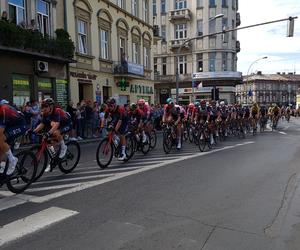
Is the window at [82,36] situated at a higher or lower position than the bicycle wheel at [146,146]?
higher

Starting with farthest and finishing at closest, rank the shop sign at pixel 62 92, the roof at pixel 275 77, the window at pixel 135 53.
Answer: the roof at pixel 275 77 → the window at pixel 135 53 → the shop sign at pixel 62 92

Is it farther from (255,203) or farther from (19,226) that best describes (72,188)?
(255,203)

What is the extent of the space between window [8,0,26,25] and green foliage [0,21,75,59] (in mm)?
1014

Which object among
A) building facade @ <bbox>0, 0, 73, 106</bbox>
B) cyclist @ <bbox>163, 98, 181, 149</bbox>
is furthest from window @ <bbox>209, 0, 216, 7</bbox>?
cyclist @ <bbox>163, 98, 181, 149</bbox>

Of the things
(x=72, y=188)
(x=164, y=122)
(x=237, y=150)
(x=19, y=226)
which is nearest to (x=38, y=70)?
(x=164, y=122)

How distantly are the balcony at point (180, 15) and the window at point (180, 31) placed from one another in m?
1.03

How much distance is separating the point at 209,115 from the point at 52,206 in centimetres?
994

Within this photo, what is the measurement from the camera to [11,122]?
724cm

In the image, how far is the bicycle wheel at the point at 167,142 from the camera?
13.2 metres

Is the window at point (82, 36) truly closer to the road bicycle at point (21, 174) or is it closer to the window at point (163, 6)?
the road bicycle at point (21, 174)

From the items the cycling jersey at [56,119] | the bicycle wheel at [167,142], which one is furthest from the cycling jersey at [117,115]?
the bicycle wheel at [167,142]

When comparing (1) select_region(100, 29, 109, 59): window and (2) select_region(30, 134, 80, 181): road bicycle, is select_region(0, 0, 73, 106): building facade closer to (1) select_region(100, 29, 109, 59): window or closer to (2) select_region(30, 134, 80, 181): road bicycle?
(1) select_region(100, 29, 109, 59): window

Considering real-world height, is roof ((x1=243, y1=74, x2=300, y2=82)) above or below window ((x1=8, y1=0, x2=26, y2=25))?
above

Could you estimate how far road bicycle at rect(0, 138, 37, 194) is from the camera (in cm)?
705
